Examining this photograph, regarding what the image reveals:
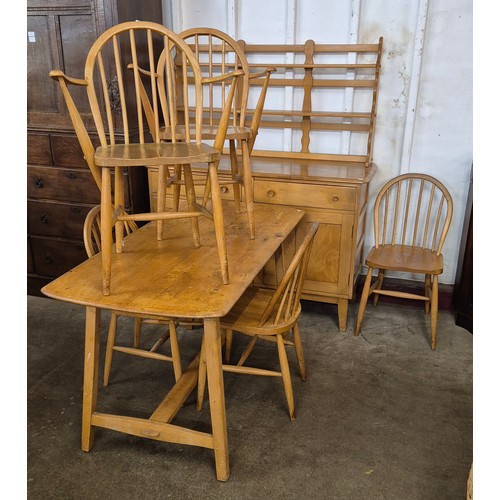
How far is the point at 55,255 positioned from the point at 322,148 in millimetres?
1886

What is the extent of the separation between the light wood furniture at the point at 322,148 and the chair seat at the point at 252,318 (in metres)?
0.66

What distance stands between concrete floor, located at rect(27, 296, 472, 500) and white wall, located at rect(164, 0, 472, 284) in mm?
981

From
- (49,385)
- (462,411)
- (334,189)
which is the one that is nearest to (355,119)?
(334,189)

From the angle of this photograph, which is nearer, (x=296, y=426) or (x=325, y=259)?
(x=296, y=426)

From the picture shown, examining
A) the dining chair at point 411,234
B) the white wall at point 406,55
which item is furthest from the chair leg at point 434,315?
the white wall at point 406,55

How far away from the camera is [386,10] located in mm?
2844

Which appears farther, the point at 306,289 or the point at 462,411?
the point at 306,289

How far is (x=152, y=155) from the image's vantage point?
1661 millimetres

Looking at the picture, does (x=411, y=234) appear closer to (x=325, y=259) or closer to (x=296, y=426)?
(x=325, y=259)

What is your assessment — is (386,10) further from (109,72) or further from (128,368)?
(128,368)

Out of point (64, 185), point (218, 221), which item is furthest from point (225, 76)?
point (64, 185)

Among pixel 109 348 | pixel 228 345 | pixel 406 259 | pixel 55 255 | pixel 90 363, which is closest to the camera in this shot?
pixel 90 363

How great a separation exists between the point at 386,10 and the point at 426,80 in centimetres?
46

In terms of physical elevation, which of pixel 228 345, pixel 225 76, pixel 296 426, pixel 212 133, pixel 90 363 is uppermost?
pixel 225 76
